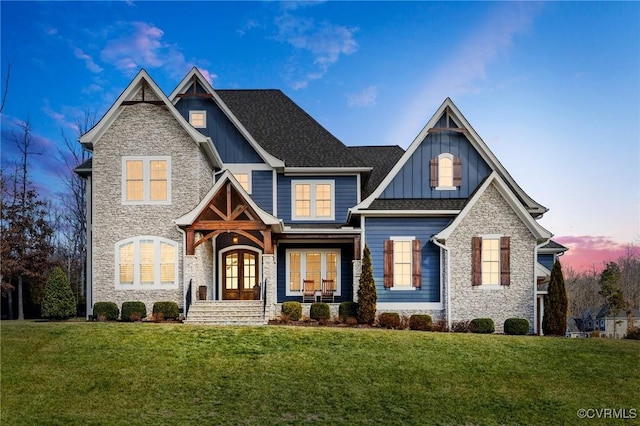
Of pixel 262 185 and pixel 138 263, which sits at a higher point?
pixel 262 185

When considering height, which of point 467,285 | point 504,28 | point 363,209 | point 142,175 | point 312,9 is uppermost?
point 312,9

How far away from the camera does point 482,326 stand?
55.1ft

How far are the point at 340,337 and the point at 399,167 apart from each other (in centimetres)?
789

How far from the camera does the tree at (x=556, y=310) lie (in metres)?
16.3

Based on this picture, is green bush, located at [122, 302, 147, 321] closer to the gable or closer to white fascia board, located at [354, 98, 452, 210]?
white fascia board, located at [354, 98, 452, 210]

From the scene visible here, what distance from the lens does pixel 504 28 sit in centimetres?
1923

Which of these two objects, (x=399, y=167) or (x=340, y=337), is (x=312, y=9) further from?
(x=340, y=337)

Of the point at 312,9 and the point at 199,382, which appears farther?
the point at 312,9

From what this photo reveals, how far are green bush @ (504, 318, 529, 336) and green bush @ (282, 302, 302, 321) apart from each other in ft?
23.6

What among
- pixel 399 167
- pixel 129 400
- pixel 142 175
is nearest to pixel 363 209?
pixel 399 167

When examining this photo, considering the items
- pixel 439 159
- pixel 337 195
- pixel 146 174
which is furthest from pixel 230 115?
pixel 439 159

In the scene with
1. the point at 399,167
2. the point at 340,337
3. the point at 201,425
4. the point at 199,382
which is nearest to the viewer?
the point at 201,425

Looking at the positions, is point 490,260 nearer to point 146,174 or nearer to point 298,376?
point 298,376

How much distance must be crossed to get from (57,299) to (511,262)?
16.0 m
